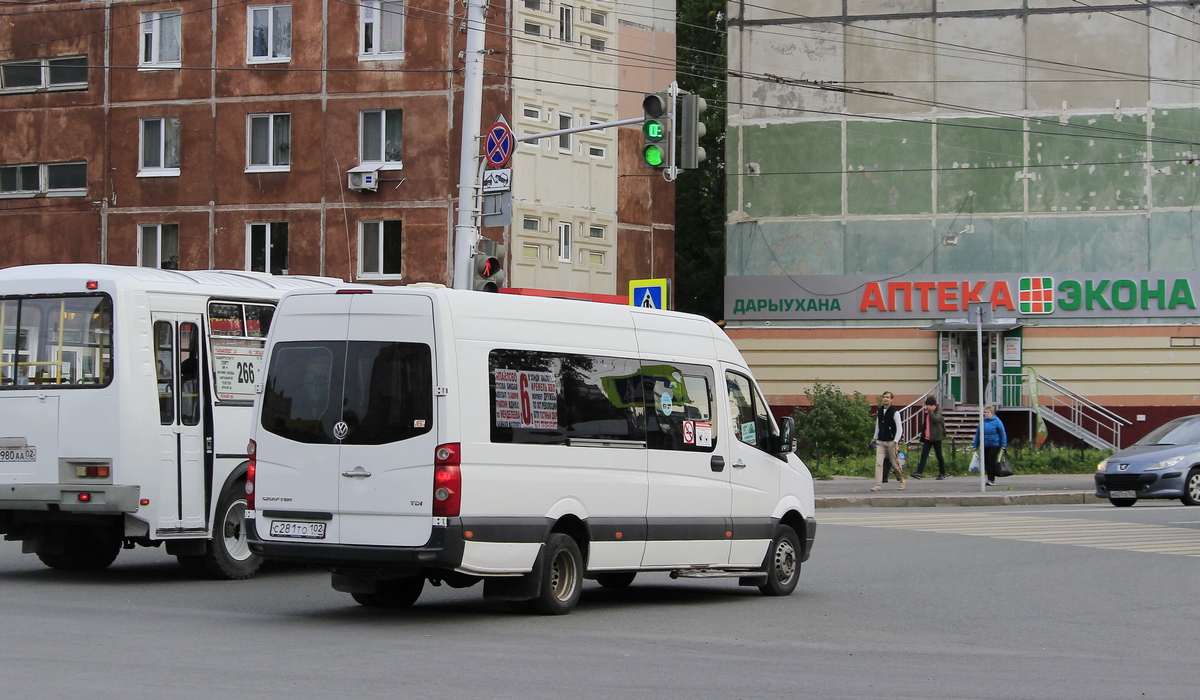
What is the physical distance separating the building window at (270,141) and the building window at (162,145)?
218 cm

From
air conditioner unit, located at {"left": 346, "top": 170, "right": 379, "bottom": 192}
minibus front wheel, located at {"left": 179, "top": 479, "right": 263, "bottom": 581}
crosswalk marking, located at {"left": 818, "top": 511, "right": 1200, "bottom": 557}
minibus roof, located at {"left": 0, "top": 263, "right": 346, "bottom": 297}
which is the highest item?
air conditioner unit, located at {"left": 346, "top": 170, "right": 379, "bottom": 192}

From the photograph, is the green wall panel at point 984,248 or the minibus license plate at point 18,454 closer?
the minibus license plate at point 18,454

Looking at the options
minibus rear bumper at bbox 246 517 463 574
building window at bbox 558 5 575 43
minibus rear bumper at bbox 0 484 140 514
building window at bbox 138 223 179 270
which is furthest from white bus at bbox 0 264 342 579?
building window at bbox 138 223 179 270

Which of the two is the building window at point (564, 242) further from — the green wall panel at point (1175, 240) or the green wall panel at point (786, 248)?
the green wall panel at point (1175, 240)

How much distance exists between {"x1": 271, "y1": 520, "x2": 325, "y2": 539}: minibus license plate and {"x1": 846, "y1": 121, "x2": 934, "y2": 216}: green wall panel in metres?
31.8

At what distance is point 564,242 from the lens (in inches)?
1555

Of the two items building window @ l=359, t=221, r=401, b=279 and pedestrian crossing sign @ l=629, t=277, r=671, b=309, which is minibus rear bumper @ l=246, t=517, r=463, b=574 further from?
building window @ l=359, t=221, r=401, b=279

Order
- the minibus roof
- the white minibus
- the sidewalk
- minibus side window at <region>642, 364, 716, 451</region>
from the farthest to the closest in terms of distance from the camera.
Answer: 1. the sidewalk
2. the minibus roof
3. minibus side window at <region>642, 364, 716, 451</region>
4. the white minibus

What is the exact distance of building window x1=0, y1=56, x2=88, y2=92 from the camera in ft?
134

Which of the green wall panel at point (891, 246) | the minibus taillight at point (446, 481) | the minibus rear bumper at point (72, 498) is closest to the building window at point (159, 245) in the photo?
the green wall panel at point (891, 246)

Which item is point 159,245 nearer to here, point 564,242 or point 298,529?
point 564,242

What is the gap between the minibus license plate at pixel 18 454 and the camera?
43.9ft

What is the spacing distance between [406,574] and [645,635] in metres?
1.79

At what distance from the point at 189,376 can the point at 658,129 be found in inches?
347
